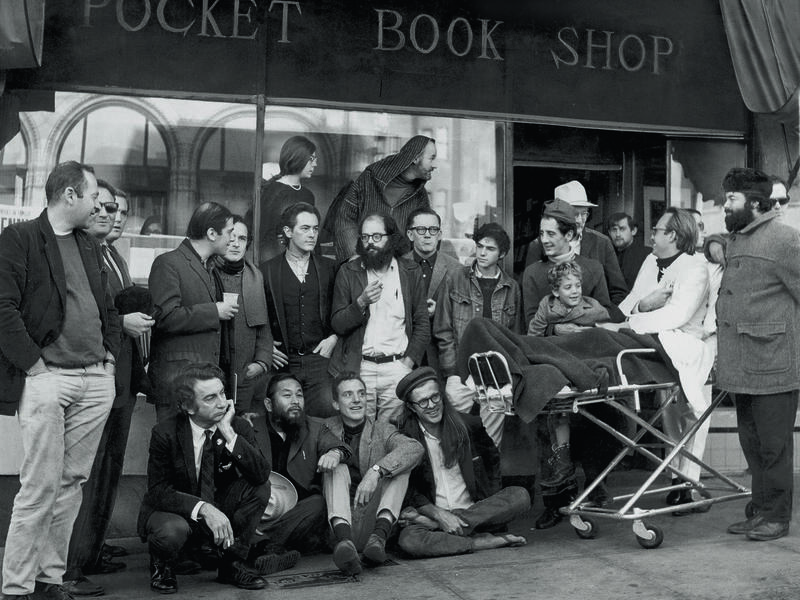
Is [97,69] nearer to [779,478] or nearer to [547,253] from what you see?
[547,253]

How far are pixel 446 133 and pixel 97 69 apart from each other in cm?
257

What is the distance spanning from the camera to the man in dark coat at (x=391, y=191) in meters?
7.64

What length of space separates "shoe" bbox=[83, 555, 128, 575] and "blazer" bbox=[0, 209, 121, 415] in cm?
118

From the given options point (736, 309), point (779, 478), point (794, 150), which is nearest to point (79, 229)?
point (736, 309)

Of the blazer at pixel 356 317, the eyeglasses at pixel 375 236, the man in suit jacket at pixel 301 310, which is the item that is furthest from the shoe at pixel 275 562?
the eyeglasses at pixel 375 236

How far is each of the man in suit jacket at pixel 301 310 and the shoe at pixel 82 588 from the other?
5.84 feet

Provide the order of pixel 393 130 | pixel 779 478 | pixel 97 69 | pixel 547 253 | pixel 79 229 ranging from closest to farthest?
pixel 79 229
pixel 779 478
pixel 547 253
pixel 97 69
pixel 393 130

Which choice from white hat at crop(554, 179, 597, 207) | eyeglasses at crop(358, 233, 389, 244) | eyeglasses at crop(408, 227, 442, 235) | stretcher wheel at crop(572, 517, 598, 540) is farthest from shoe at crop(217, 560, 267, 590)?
white hat at crop(554, 179, 597, 207)

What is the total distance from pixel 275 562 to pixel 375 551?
0.53m

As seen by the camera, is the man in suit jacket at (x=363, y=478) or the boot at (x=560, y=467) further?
the boot at (x=560, y=467)

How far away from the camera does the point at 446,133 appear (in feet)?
26.7

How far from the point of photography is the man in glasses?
187 inches

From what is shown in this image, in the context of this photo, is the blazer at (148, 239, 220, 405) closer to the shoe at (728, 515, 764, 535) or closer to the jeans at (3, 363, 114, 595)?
the jeans at (3, 363, 114, 595)

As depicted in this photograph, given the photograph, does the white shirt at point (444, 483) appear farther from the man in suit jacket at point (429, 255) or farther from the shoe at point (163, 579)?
the shoe at point (163, 579)
